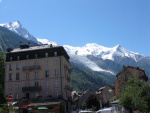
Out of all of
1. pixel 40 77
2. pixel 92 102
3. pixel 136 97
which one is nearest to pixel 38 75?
pixel 40 77

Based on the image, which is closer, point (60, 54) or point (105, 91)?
point (60, 54)

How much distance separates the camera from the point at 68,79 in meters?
86.2

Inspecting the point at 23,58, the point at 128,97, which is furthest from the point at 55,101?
the point at 128,97

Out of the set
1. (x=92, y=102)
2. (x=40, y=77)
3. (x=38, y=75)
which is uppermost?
(x=38, y=75)

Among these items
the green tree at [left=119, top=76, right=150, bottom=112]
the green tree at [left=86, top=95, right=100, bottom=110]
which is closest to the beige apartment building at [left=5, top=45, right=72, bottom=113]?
the green tree at [left=86, top=95, right=100, bottom=110]

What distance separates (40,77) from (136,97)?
34.6 meters

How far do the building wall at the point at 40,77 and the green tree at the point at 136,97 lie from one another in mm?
25656

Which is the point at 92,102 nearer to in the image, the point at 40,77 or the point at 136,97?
the point at 40,77

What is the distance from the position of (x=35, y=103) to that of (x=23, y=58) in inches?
574

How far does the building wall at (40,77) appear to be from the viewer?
77.9 metres

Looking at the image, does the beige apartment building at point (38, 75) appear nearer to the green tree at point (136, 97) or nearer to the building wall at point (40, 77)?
the building wall at point (40, 77)

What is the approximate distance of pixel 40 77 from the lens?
79.6m

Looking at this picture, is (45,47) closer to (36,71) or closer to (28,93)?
(36,71)

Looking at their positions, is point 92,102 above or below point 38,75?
below
